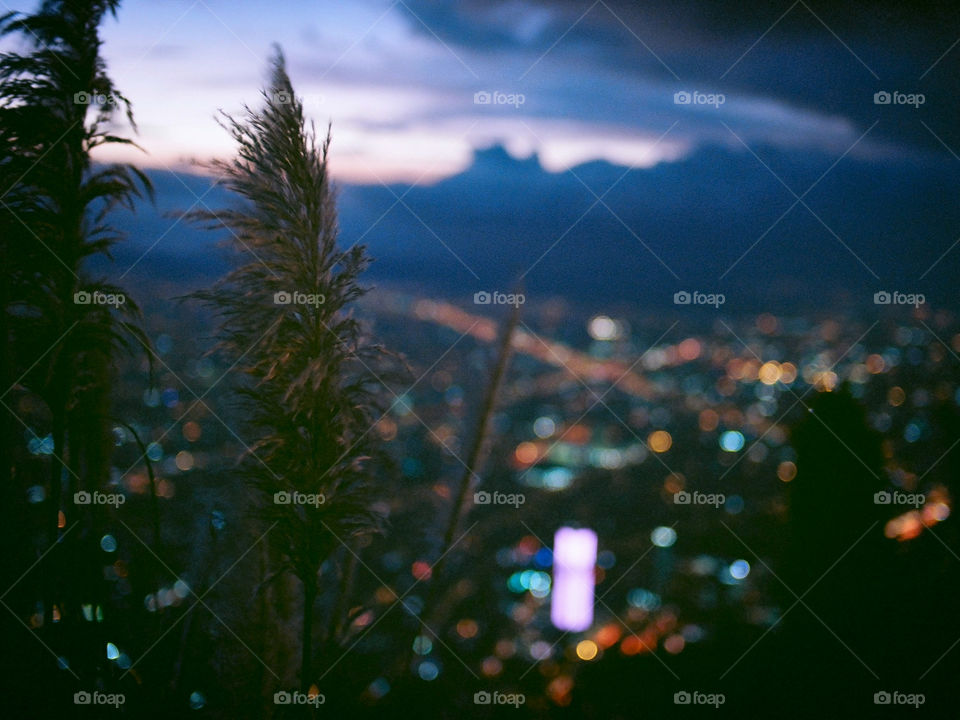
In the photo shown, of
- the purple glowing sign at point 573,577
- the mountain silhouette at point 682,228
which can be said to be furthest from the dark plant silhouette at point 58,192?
the purple glowing sign at point 573,577

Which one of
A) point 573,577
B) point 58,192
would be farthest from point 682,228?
point 58,192

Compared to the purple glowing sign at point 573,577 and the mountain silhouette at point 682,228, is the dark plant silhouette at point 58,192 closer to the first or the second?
the mountain silhouette at point 682,228

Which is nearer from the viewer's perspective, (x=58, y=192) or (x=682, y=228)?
(x=58, y=192)

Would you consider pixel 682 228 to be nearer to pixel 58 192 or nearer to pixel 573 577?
pixel 573 577

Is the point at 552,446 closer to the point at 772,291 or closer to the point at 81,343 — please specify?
the point at 772,291

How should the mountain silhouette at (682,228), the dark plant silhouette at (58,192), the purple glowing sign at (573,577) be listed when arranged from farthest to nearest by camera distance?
1. the purple glowing sign at (573,577)
2. the mountain silhouette at (682,228)
3. the dark plant silhouette at (58,192)

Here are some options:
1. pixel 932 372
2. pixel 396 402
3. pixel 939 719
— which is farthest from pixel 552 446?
pixel 939 719

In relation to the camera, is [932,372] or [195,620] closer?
[195,620]

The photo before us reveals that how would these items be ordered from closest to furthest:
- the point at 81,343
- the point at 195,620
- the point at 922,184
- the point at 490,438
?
1. the point at 81,343
2. the point at 195,620
3. the point at 490,438
4. the point at 922,184
